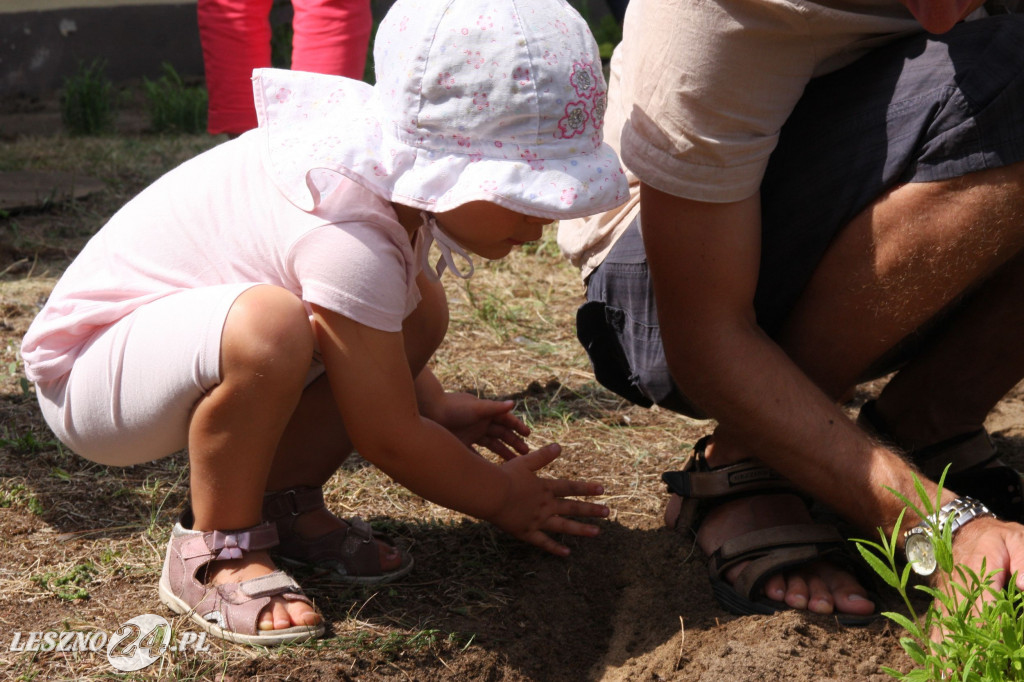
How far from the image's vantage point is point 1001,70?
1629 mm

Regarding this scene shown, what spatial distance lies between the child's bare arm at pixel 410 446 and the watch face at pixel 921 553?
54 centimetres

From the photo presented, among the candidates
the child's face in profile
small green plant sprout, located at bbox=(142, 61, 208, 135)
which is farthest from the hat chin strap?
small green plant sprout, located at bbox=(142, 61, 208, 135)

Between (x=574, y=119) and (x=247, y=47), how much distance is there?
294 centimetres

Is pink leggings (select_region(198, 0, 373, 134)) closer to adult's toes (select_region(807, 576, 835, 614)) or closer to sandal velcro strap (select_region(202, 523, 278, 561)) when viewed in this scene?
sandal velcro strap (select_region(202, 523, 278, 561))

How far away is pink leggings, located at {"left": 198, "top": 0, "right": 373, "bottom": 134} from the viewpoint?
3.46m

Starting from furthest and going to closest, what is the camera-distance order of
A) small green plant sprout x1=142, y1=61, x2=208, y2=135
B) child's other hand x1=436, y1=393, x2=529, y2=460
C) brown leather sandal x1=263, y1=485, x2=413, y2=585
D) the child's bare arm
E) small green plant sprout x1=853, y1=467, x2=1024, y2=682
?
small green plant sprout x1=142, y1=61, x2=208, y2=135
child's other hand x1=436, y1=393, x2=529, y2=460
brown leather sandal x1=263, y1=485, x2=413, y2=585
the child's bare arm
small green plant sprout x1=853, y1=467, x2=1024, y2=682

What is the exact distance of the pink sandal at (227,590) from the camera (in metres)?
1.65

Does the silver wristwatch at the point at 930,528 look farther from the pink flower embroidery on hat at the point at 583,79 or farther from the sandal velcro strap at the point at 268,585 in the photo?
the sandal velcro strap at the point at 268,585

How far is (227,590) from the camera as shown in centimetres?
168

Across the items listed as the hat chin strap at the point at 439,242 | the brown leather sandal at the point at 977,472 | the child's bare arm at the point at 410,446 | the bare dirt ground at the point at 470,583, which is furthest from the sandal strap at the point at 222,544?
the brown leather sandal at the point at 977,472

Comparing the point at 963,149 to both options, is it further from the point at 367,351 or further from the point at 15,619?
the point at 15,619

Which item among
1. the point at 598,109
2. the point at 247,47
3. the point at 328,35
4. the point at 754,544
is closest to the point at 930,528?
the point at 754,544

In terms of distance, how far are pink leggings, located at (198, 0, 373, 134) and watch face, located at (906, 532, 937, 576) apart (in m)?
2.49

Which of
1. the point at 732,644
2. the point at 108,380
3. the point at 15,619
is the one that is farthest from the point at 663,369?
the point at 15,619
